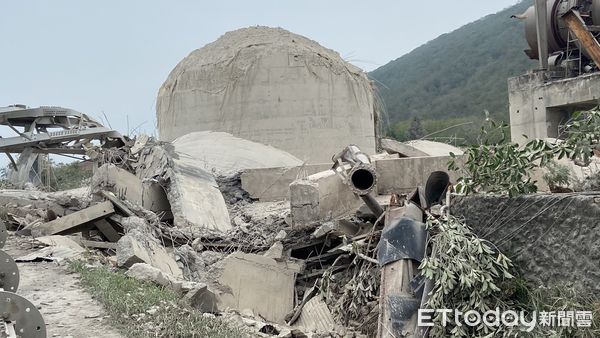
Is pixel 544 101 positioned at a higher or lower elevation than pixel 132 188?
higher

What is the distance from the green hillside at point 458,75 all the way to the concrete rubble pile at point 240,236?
28.0m

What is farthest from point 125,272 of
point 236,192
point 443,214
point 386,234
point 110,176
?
point 236,192

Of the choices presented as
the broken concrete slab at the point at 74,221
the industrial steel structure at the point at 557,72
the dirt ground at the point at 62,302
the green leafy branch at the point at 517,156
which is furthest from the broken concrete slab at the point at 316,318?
the industrial steel structure at the point at 557,72

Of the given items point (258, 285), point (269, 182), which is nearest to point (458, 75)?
point (269, 182)

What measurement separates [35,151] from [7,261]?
7902 mm

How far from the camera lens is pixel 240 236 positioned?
29.3 feet

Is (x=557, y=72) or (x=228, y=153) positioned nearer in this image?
(x=228, y=153)

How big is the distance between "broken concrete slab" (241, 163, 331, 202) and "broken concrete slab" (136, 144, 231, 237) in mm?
850

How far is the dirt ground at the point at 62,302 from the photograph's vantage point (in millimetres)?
4723

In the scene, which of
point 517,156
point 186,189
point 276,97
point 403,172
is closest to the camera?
point 517,156

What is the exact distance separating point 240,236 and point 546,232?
525 cm

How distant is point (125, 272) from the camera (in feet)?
Answer: 21.4

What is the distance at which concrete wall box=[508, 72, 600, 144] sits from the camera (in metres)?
15.8

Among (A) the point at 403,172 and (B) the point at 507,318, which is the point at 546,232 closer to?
(B) the point at 507,318
